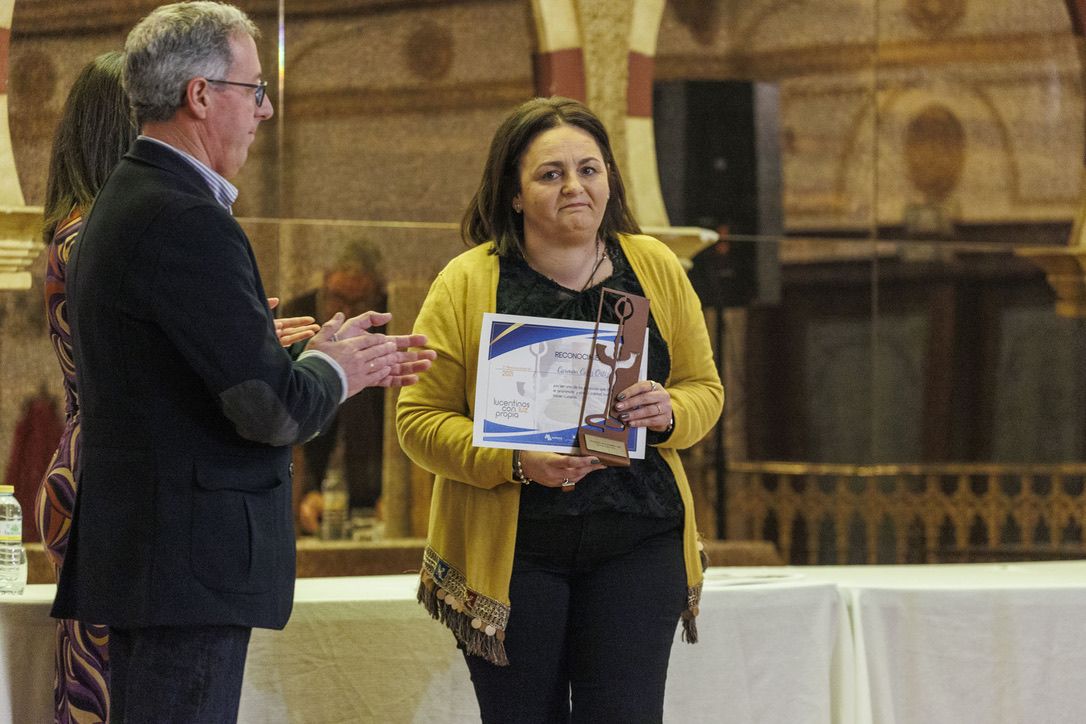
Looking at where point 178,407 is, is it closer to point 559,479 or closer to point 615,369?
point 559,479

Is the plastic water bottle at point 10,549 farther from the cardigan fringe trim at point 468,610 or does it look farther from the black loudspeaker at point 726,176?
the black loudspeaker at point 726,176

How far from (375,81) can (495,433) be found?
11.9ft

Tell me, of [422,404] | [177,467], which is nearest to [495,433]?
[422,404]

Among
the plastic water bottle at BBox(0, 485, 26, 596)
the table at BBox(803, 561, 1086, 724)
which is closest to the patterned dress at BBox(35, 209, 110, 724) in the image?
the plastic water bottle at BBox(0, 485, 26, 596)

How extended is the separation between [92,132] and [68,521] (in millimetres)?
815

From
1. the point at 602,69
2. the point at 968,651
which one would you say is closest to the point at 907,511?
the point at 602,69

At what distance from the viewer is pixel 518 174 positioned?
8.84 ft

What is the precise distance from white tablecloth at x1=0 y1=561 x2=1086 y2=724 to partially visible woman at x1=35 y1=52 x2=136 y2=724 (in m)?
0.40

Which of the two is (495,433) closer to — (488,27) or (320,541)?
(320,541)

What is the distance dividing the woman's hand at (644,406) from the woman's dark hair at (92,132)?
1.16m

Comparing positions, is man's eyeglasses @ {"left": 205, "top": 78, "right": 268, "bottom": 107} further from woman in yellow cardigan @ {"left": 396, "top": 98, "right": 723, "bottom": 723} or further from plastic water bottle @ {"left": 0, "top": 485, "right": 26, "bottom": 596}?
plastic water bottle @ {"left": 0, "top": 485, "right": 26, "bottom": 596}

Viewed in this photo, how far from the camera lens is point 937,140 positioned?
6633 mm

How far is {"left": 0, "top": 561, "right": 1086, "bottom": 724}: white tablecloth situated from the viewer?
320 centimetres

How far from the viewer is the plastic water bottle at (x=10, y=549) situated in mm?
3111
